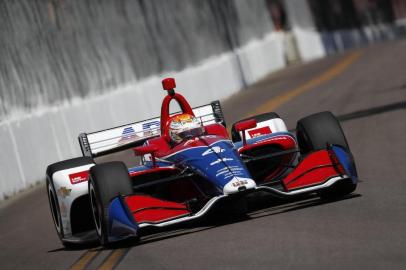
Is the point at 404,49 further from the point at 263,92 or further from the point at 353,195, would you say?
the point at 353,195

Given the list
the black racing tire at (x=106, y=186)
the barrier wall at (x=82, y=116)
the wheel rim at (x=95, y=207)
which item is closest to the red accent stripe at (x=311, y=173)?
the black racing tire at (x=106, y=186)

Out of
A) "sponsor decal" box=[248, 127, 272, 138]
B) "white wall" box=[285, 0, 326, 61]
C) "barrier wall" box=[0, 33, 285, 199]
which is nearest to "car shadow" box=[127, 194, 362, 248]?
"sponsor decal" box=[248, 127, 272, 138]

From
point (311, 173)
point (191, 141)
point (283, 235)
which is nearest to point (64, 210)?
point (191, 141)

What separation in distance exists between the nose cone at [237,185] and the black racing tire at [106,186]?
2.94ft

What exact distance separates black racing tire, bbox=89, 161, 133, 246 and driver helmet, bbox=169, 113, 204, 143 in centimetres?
117

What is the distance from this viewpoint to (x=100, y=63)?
76.4 ft

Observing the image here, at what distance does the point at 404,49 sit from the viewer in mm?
41844

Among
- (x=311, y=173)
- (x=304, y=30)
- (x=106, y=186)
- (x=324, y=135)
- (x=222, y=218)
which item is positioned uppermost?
(x=304, y=30)

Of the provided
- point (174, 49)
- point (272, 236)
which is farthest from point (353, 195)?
point (174, 49)

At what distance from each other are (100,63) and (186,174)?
45.9ft

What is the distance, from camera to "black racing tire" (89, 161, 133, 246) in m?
9.23

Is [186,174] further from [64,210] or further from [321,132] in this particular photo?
[64,210]

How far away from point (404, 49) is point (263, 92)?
12598mm

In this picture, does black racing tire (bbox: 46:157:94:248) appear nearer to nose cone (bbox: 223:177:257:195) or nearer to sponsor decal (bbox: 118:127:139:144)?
sponsor decal (bbox: 118:127:139:144)
